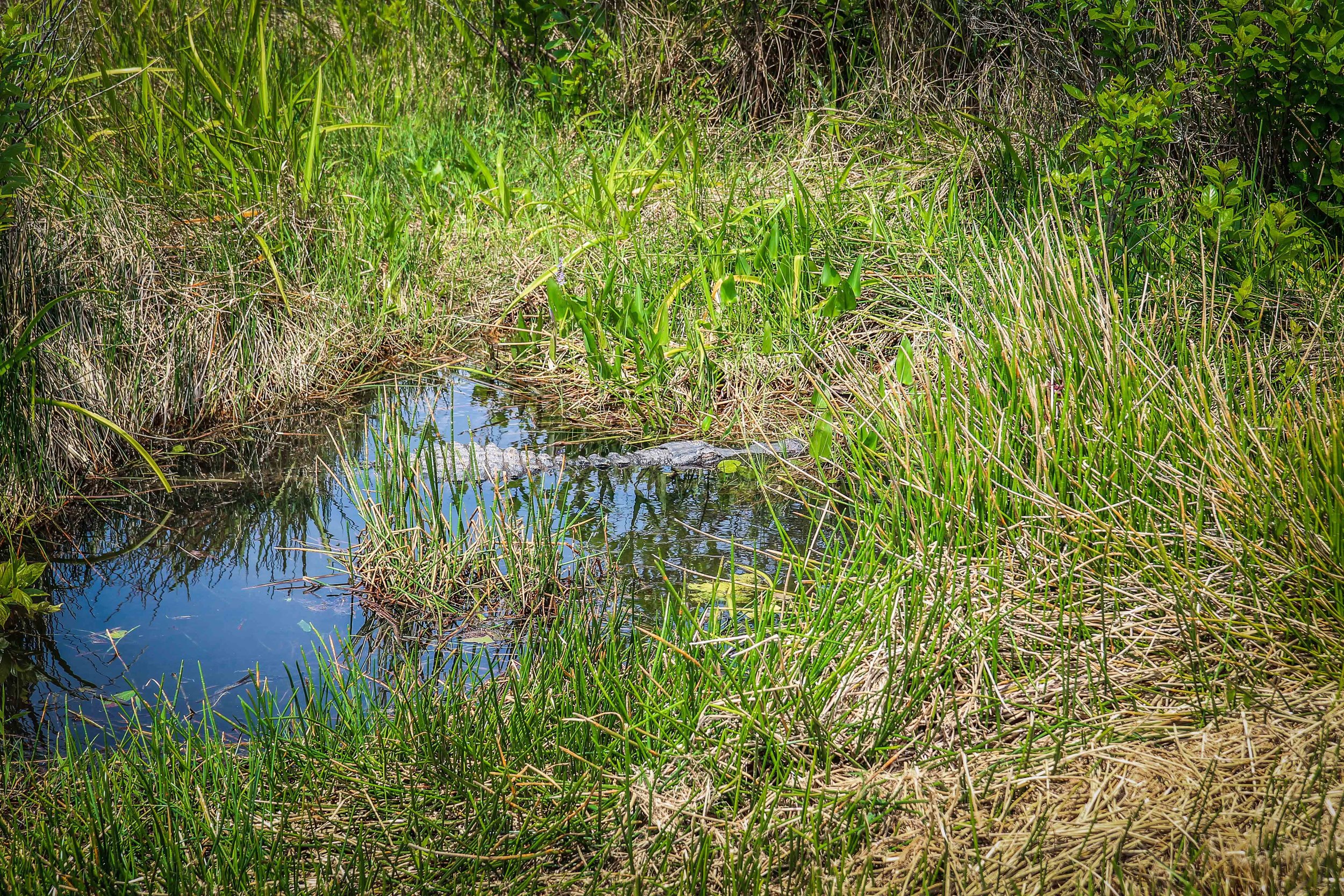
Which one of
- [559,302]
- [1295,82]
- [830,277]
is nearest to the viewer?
[1295,82]

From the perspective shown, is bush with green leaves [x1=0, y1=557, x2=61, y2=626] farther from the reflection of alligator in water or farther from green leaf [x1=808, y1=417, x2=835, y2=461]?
green leaf [x1=808, y1=417, x2=835, y2=461]

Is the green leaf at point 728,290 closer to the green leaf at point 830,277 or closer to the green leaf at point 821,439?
the green leaf at point 830,277

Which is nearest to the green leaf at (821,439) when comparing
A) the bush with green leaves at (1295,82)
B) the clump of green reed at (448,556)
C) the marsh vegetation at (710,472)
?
the marsh vegetation at (710,472)

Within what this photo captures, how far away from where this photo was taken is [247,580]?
279 cm

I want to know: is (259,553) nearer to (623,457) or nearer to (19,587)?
(19,587)

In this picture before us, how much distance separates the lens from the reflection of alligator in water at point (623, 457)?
11.2 feet

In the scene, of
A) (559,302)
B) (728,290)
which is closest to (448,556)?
(559,302)

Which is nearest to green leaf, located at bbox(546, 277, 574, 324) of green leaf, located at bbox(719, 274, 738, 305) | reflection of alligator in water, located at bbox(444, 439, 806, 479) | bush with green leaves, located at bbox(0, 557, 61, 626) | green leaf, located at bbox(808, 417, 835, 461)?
green leaf, located at bbox(719, 274, 738, 305)

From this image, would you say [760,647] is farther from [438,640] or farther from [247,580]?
[247,580]

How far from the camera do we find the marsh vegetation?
5.43ft

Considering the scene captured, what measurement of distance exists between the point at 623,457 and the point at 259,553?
1.30m

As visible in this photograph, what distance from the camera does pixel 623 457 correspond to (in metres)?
3.54

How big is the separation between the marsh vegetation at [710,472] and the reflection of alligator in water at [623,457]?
8 cm

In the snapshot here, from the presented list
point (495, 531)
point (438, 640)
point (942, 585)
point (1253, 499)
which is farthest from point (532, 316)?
point (1253, 499)
